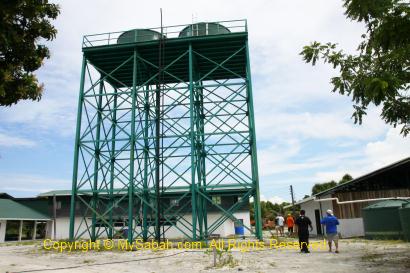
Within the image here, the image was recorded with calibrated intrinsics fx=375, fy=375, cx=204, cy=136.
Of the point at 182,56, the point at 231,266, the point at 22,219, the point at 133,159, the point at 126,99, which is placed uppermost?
the point at 182,56

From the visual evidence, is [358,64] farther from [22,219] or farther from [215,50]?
[22,219]

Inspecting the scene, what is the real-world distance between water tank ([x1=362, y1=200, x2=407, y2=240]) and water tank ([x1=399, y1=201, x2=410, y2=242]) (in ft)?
4.46

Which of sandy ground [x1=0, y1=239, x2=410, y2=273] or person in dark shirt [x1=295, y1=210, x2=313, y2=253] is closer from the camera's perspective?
sandy ground [x1=0, y1=239, x2=410, y2=273]

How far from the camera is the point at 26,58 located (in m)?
8.82

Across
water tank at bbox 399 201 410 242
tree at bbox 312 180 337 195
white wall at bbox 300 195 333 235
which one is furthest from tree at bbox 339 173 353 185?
water tank at bbox 399 201 410 242

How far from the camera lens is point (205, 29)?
22.1 metres

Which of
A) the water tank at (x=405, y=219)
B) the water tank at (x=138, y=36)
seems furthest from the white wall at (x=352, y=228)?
the water tank at (x=138, y=36)

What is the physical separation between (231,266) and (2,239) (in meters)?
29.7

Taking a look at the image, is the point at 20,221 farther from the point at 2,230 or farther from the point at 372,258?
the point at 372,258

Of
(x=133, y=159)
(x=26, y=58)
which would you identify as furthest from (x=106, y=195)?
(x=26, y=58)

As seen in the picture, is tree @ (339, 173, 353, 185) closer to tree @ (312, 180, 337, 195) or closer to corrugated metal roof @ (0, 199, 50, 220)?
tree @ (312, 180, 337, 195)

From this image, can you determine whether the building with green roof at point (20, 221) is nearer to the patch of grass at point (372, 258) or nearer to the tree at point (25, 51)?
the tree at point (25, 51)

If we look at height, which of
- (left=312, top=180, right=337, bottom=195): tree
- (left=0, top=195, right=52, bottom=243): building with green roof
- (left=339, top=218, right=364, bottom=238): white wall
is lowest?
(left=339, top=218, right=364, bottom=238): white wall

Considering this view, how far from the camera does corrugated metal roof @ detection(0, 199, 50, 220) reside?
3441 cm
